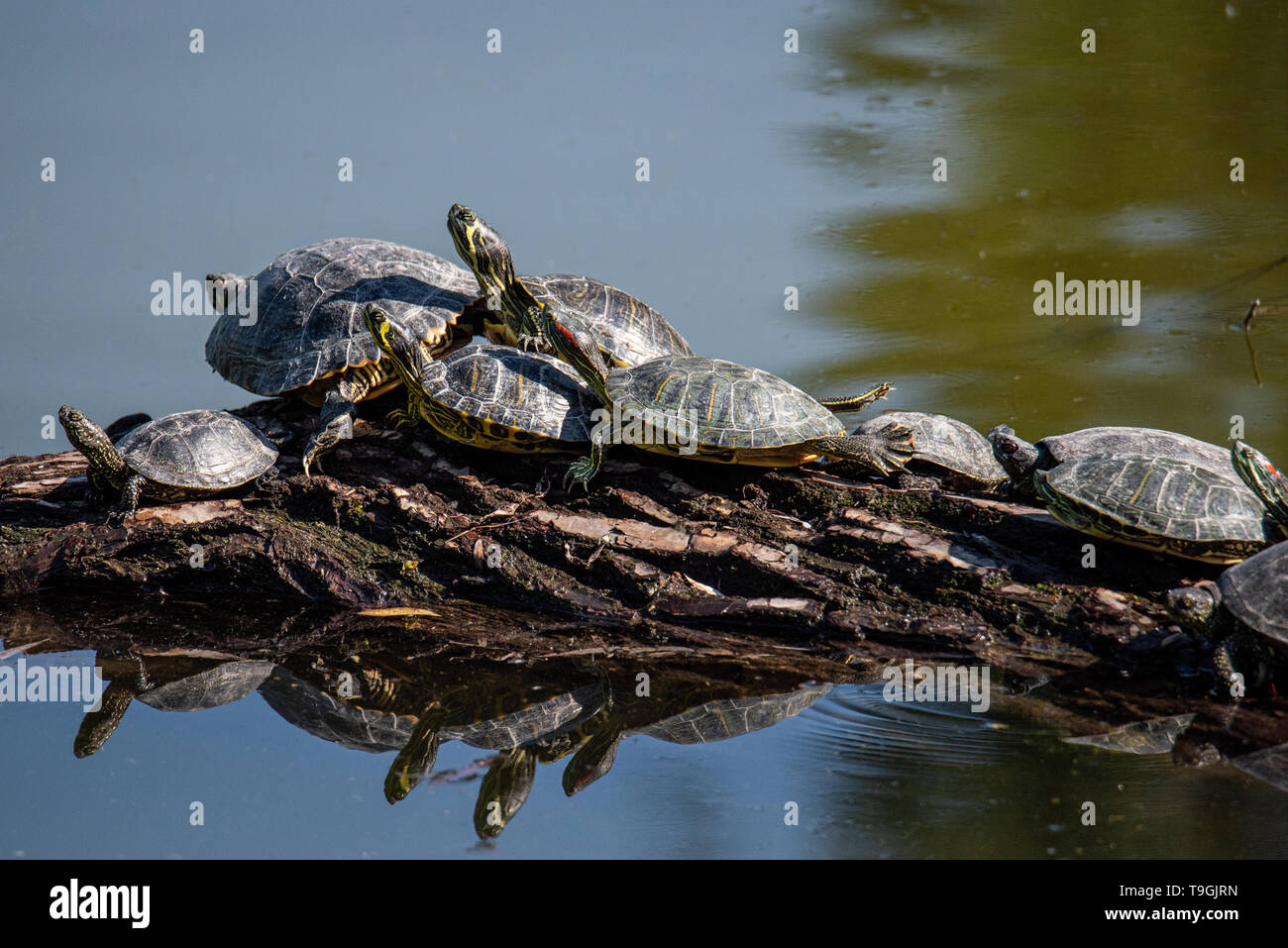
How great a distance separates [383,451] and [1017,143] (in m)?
8.56

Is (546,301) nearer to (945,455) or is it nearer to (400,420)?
(400,420)

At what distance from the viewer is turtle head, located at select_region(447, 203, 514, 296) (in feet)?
17.2

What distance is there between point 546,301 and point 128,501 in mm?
2330

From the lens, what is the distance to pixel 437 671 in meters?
4.08

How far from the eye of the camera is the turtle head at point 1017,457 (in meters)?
4.71

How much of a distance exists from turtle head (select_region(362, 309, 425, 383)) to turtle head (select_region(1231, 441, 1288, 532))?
369cm

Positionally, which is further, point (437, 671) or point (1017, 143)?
point (1017, 143)

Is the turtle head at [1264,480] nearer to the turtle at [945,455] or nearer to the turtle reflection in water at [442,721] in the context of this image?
the turtle at [945,455]

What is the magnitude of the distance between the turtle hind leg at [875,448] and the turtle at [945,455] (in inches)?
5.5

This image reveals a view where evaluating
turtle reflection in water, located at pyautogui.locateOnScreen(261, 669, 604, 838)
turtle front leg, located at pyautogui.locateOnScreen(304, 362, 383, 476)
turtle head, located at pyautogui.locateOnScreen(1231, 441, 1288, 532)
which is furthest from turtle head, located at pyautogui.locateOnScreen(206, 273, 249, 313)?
turtle head, located at pyautogui.locateOnScreen(1231, 441, 1288, 532)

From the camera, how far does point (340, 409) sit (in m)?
4.93

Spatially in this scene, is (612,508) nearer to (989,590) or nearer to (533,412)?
(533,412)

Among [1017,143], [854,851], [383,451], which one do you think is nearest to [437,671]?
[383,451]

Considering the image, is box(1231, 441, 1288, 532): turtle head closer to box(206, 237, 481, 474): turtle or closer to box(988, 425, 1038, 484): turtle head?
box(988, 425, 1038, 484): turtle head
